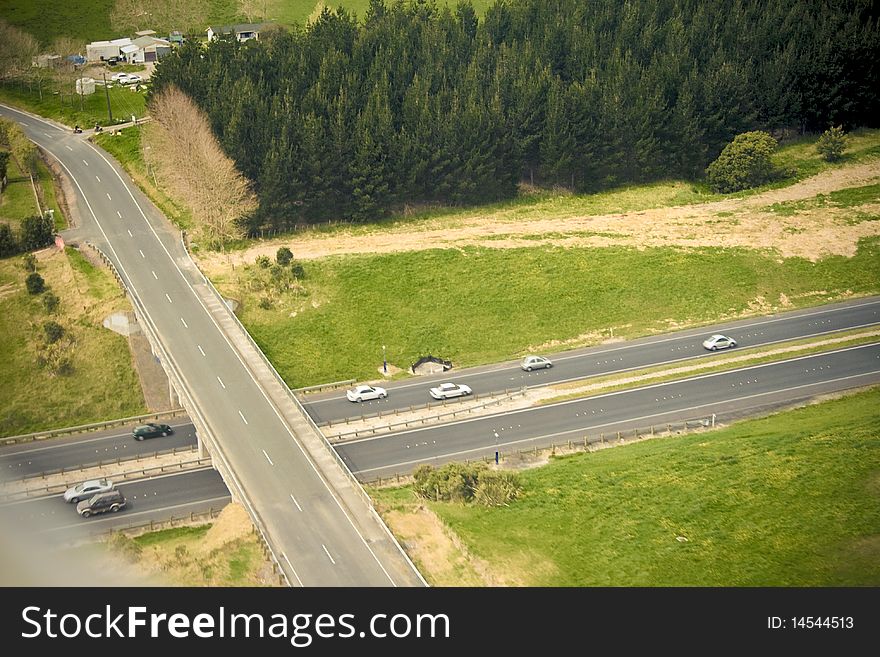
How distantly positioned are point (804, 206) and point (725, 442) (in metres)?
56.8

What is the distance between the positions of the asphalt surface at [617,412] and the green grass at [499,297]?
484 inches

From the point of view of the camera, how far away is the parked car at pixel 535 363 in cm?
10488

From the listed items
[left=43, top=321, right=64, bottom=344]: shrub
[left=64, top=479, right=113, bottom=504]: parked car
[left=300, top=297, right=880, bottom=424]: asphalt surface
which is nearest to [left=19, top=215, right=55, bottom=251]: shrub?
[left=43, top=321, right=64, bottom=344]: shrub

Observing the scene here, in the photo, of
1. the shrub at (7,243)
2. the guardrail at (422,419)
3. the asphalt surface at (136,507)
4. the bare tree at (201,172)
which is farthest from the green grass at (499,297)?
the shrub at (7,243)

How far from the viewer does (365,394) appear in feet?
325

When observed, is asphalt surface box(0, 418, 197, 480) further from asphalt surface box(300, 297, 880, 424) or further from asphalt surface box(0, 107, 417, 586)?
asphalt surface box(300, 297, 880, 424)

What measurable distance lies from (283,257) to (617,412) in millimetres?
42411

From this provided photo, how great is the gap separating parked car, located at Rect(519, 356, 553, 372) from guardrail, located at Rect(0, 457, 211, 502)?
32638mm

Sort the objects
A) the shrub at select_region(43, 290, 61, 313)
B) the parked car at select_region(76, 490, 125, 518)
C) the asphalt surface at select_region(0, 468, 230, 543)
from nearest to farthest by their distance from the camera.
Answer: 1. the asphalt surface at select_region(0, 468, 230, 543)
2. the parked car at select_region(76, 490, 125, 518)
3. the shrub at select_region(43, 290, 61, 313)

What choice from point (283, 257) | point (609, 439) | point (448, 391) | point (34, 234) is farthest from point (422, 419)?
point (34, 234)

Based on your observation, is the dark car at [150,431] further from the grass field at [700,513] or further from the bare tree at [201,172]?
the bare tree at [201,172]

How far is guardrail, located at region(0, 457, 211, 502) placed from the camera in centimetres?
8419

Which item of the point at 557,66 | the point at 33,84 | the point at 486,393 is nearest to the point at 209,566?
the point at 486,393

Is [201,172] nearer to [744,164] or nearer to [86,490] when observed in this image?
[86,490]
